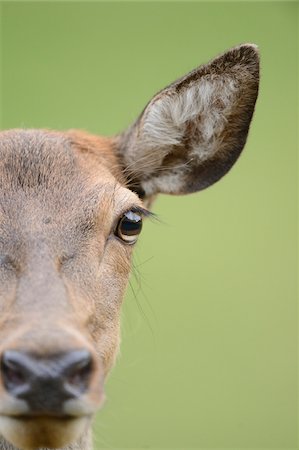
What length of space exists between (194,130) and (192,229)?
4957 mm

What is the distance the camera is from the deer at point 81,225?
3658mm

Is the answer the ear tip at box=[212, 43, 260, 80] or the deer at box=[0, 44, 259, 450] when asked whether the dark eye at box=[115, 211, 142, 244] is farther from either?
the ear tip at box=[212, 43, 260, 80]

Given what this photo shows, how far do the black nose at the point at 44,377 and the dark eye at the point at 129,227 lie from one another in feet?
4.31

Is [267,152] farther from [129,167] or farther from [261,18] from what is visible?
[129,167]

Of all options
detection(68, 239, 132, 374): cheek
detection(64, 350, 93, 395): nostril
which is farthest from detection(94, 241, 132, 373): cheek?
detection(64, 350, 93, 395): nostril

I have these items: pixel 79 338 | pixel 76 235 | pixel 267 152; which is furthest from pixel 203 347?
pixel 79 338

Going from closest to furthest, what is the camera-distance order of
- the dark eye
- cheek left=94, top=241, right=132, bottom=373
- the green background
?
cheek left=94, top=241, right=132, bottom=373 → the dark eye → the green background

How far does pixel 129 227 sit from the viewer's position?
4.93 m

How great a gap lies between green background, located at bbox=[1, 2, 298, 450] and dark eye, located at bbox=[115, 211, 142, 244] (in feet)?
12.9

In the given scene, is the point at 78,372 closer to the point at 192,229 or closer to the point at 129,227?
the point at 129,227

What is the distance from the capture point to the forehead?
464cm

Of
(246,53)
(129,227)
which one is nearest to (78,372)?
(129,227)

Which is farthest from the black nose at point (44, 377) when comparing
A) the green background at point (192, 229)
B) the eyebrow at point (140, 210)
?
the green background at point (192, 229)

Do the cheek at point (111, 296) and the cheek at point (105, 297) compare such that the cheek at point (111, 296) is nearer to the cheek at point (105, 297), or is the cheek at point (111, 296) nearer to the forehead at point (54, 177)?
the cheek at point (105, 297)
